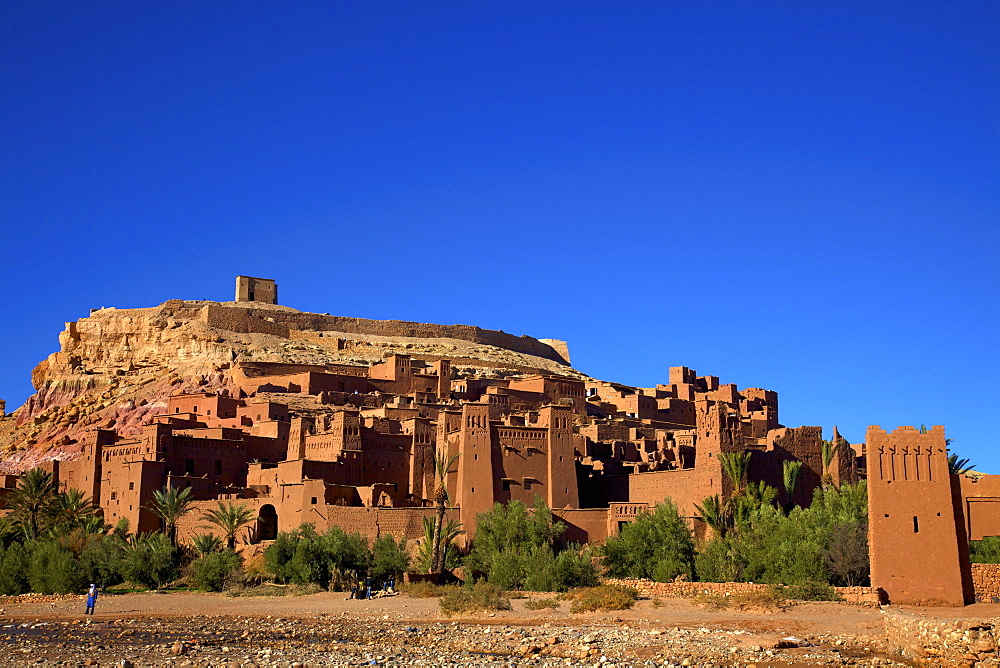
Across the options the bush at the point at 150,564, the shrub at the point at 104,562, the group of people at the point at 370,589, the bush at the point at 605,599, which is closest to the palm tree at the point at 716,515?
the bush at the point at 605,599

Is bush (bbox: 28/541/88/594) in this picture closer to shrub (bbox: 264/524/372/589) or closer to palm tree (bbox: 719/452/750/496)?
shrub (bbox: 264/524/372/589)

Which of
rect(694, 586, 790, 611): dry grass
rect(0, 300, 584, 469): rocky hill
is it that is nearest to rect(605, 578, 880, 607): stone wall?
rect(694, 586, 790, 611): dry grass

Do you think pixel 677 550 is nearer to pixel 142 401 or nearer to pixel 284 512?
pixel 284 512

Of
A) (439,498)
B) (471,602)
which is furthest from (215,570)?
(471,602)

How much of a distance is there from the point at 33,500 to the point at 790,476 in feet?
93.7

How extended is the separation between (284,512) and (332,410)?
11.8m

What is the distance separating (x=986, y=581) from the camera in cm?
3084

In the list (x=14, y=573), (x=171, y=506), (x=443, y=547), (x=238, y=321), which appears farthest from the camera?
(x=238, y=321)

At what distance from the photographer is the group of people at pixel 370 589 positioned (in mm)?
39188

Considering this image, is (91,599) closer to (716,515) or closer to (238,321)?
(716,515)

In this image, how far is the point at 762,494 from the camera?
42062 millimetres

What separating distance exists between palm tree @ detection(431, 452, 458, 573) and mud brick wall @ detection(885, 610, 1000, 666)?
1840 centimetres

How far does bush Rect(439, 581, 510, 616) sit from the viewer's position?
3484 cm

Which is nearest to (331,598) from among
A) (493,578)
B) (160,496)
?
(493,578)
